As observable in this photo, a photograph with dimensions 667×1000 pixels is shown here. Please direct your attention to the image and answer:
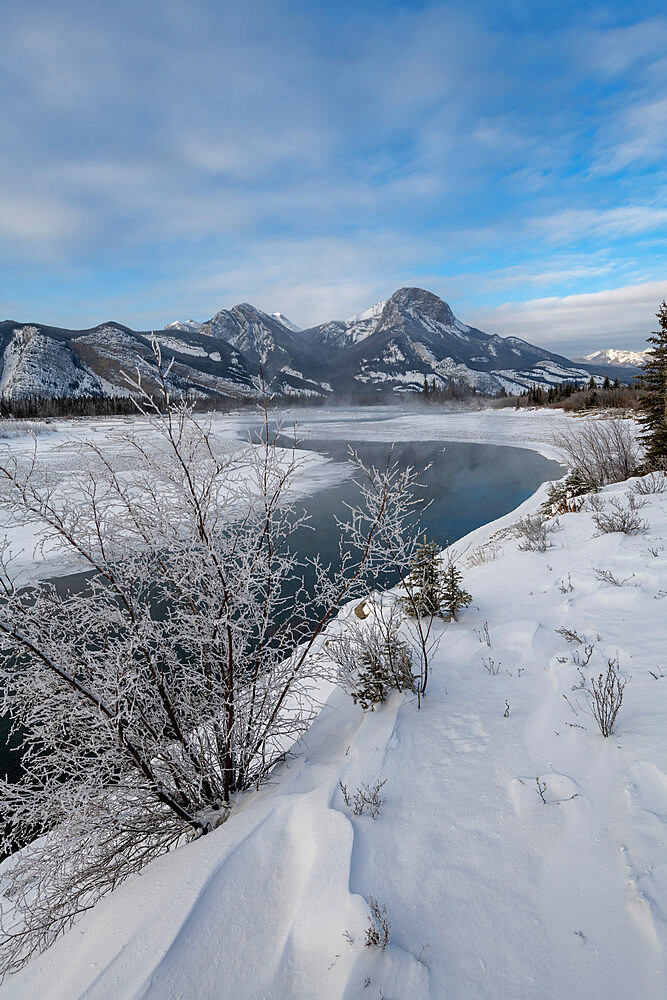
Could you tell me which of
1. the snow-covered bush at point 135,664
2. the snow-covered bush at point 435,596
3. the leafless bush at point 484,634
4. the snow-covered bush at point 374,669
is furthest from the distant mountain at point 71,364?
the snow-covered bush at point 135,664

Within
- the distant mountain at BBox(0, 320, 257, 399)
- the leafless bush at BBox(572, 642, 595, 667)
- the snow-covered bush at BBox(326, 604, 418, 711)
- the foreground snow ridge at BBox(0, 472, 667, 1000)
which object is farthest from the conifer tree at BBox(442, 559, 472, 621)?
the distant mountain at BBox(0, 320, 257, 399)

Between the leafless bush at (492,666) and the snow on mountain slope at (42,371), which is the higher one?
the snow on mountain slope at (42,371)

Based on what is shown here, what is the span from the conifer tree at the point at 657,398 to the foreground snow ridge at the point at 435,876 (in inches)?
424

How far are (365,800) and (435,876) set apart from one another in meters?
Result: 0.50

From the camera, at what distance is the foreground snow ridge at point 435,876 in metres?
1.70

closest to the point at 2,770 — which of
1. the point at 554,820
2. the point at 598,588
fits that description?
the point at 554,820

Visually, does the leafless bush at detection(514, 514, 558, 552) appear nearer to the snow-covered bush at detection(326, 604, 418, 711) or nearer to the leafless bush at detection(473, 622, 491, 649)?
the leafless bush at detection(473, 622, 491, 649)

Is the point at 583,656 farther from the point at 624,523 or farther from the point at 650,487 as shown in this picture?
the point at 650,487

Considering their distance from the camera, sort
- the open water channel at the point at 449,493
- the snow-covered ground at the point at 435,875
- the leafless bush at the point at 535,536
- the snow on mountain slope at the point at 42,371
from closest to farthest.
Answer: the snow-covered ground at the point at 435,875, the leafless bush at the point at 535,536, the open water channel at the point at 449,493, the snow on mountain slope at the point at 42,371

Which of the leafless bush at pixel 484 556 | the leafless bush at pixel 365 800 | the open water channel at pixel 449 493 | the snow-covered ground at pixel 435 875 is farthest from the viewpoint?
the open water channel at pixel 449 493

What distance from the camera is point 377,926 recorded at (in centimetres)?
184

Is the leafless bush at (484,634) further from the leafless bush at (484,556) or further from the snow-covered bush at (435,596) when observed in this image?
the leafless bush at (484,556)

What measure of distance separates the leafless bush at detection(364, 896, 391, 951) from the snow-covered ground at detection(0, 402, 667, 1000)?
0.03 metres

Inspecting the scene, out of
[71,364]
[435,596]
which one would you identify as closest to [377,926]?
[435,596]
